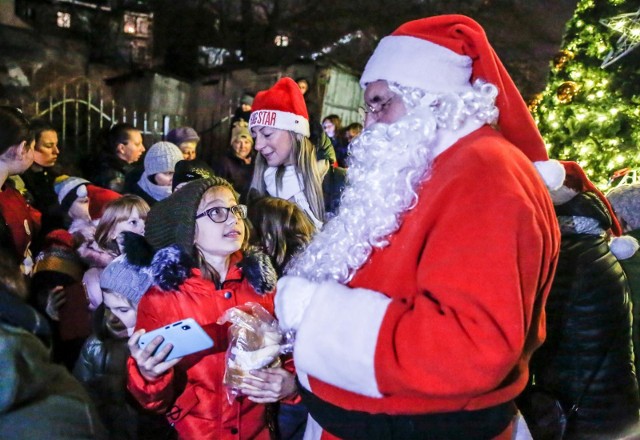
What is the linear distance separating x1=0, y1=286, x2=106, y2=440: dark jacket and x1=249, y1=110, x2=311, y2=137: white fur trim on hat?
309 centimetres

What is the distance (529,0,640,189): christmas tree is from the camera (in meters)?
7.21

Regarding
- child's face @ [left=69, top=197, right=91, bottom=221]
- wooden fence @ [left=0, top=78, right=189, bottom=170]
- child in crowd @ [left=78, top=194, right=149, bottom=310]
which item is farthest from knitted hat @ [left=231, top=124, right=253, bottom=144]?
wooden fence @ [left=0, top=78, right=189, bottom=170]

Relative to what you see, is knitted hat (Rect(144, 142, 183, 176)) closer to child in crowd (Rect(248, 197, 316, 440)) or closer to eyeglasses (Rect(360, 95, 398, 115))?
child in crowd (Rect(248, 197, 316, 440))

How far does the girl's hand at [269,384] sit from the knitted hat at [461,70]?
1.22 m

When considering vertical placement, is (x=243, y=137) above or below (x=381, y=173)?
below

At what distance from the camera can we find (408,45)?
1.89 m

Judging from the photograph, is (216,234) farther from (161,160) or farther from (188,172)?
(161,160)

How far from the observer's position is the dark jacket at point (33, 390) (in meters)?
1.36

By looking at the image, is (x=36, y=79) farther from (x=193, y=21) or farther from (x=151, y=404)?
(x=151, y=404)

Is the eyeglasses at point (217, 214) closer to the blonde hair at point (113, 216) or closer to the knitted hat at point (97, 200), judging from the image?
the blonde hair at point (113, 216)

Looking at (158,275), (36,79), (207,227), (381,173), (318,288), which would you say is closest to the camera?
(318,288)

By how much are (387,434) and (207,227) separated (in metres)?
1.52

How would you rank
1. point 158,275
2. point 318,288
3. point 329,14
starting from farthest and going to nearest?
point 329,14 < point 158,275 < point 318,288

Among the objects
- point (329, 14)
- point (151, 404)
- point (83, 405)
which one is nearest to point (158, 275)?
point (151, 404)
